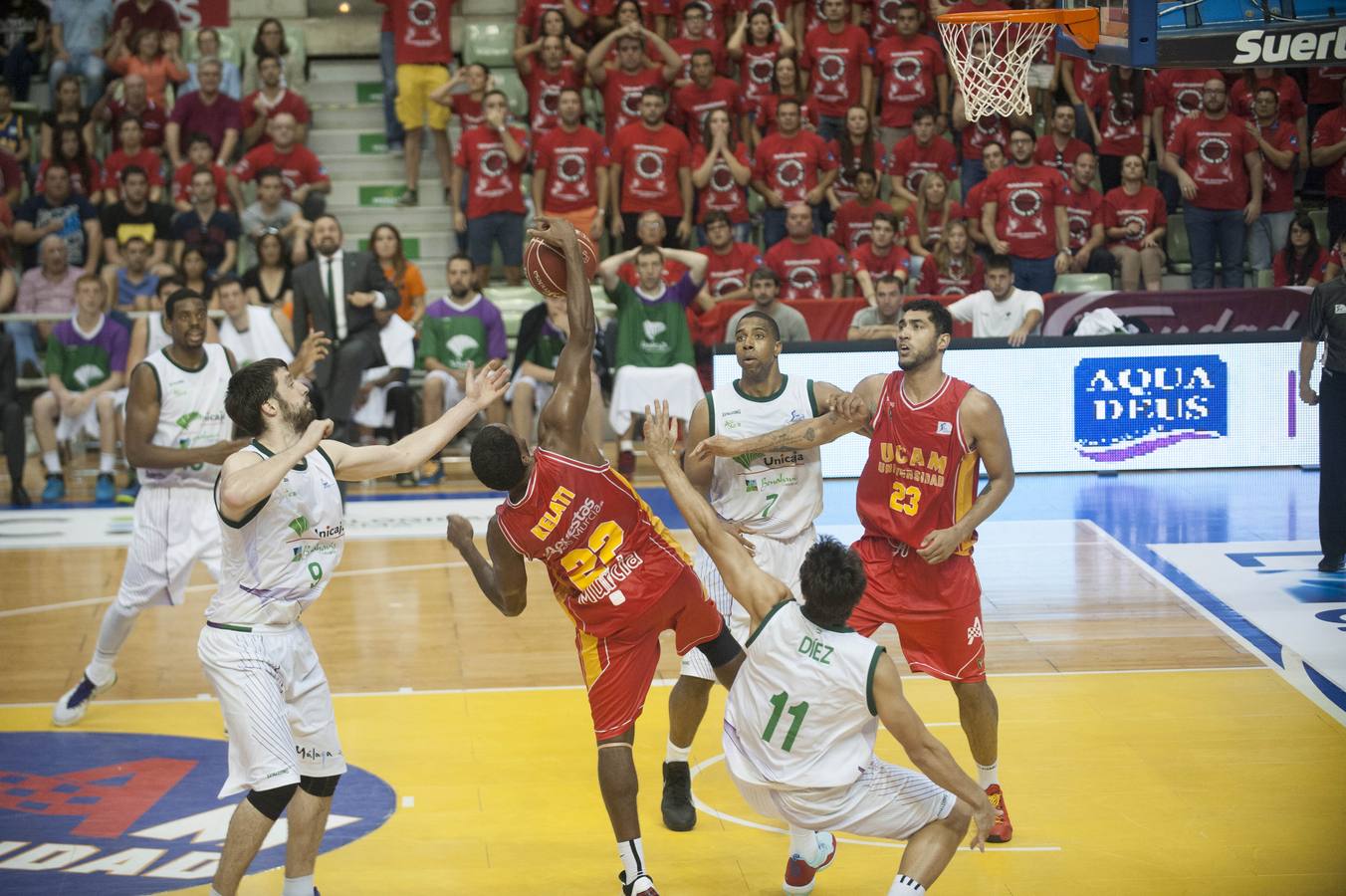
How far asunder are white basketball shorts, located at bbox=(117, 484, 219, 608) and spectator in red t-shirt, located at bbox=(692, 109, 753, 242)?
755 centimetres

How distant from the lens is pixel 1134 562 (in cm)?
996

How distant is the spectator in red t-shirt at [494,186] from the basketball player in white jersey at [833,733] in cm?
987

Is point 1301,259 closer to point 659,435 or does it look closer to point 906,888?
point 659,435

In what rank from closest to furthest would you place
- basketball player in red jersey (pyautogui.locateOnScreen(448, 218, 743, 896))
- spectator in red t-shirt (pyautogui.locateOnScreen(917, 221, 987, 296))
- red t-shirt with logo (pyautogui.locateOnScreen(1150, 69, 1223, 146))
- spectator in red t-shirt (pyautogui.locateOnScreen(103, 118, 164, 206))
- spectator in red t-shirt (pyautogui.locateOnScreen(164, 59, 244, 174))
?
basketball player in red jersey (pyautogui.locateOnScreen(448, 218, 743, 896))
spectator in red t-shirt (pyautogui.locateOnScreen(917, 221, 987, 296))
spectator in red t-shirt (pyautogui.locateOnScreen(103, 118, 164, 206))
red t-shirt with logo (pyautogui.locateOnScreen(1150, 69, 1223, 146))
spectator in red t-shirt (pyautogui.locateOnScreen(164, 59, 244, 174))

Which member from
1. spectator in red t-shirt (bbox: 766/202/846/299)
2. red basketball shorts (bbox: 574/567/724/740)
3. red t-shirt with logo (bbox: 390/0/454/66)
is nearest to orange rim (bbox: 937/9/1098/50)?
red basketball shorts (bbox: 574/567/724/740)

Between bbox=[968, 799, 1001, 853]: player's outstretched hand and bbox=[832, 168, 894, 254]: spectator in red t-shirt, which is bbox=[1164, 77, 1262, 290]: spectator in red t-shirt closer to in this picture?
bbox=[832, 168, 894, 254]: spectator in red t-shirt

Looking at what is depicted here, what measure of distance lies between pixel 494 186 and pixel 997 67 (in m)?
6.13

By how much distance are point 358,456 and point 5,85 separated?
41.3ft

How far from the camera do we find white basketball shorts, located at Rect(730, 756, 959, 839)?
4.76 m

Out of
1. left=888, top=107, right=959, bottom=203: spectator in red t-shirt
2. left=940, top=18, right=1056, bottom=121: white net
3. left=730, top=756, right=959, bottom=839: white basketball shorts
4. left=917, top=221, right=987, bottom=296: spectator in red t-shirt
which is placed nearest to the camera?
left=730, top=756, right=959, bottom=839: white basketball shorts

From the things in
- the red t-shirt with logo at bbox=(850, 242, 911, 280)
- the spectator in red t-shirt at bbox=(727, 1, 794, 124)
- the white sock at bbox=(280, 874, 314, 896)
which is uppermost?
the spectator in red t-shirt at bbox=(727, 1, 794, 124)

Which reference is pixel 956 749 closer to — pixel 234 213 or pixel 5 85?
pixel 234 213

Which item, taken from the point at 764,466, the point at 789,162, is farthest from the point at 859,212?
the point at 764,466

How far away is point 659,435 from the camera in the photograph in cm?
523
